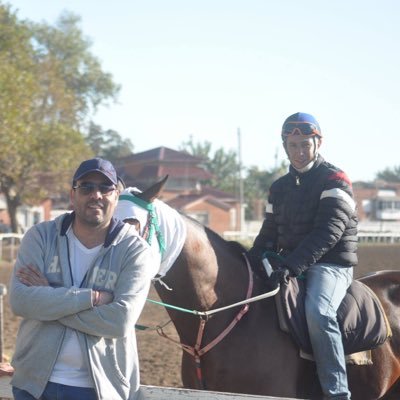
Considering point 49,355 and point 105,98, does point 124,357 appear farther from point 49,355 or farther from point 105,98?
point 105,98

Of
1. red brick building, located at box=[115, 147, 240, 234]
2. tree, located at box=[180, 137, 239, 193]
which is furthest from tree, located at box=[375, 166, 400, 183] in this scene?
red brick building, located at box=[115, 147, 240, 234]

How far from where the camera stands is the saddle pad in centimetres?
462

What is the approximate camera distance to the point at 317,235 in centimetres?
461

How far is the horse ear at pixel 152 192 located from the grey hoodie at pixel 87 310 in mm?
861

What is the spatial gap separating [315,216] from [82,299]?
208 centimetres

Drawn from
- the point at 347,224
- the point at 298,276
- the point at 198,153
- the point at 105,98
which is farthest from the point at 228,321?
the point at 198,153

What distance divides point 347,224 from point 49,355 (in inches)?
93.4

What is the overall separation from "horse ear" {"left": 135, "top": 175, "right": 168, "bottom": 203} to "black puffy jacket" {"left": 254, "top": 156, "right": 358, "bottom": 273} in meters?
0.98

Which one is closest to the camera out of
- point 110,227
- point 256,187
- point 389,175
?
point 110,227

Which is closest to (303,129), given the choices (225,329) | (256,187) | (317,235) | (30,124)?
(317,235)

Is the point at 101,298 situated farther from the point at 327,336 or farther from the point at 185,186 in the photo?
the point at 185,186

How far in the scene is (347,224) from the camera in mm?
4789

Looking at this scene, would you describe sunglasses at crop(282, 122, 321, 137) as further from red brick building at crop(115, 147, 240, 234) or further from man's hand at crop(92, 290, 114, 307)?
red brick building at crop(115, 147, 240, 234)

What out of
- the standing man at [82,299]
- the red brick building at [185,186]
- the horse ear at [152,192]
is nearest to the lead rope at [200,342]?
the horse ear at [152,192]
